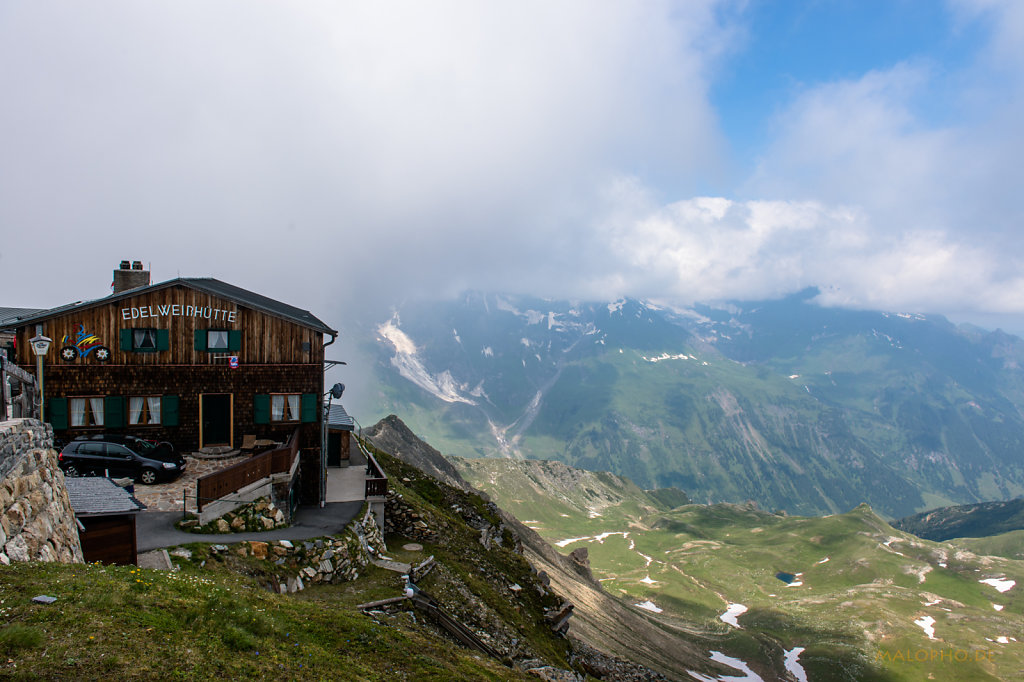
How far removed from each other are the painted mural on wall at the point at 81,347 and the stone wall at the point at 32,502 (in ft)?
63.1

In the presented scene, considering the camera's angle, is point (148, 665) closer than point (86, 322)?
Yes

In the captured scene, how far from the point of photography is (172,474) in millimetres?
30844

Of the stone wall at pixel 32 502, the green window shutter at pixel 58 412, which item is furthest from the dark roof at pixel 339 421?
the stone wall at pixel 32 502

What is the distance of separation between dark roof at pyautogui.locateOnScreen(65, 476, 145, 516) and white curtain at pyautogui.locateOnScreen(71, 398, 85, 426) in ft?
54.5

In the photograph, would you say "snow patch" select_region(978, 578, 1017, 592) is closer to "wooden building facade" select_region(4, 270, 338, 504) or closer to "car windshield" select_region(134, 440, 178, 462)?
"wooden building facade" select_region(4, 270, 338, 504)

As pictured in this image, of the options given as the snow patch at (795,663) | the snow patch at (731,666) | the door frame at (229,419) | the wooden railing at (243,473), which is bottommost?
the snow patch at (795,663)

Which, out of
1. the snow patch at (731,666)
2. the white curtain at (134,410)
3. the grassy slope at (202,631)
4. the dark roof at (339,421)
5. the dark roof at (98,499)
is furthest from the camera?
the snow patch at (731,666)

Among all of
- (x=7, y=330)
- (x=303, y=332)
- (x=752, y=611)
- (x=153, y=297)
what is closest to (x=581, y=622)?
(x=303, y=332)

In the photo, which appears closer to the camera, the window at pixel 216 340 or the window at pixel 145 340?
the window at pixel 145 340

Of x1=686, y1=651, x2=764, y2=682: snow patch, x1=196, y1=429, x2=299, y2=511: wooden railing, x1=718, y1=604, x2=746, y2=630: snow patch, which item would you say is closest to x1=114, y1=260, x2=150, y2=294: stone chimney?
x1=196, y1=429, x2=299, y2=511: wooden railing

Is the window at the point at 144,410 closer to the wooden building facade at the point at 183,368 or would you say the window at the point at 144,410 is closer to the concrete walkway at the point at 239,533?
the wooden building facade at the point at 183,368

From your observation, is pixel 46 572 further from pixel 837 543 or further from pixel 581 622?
pixel 837 543

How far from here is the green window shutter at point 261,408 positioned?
35656mm

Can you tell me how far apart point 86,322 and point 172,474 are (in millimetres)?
11098
